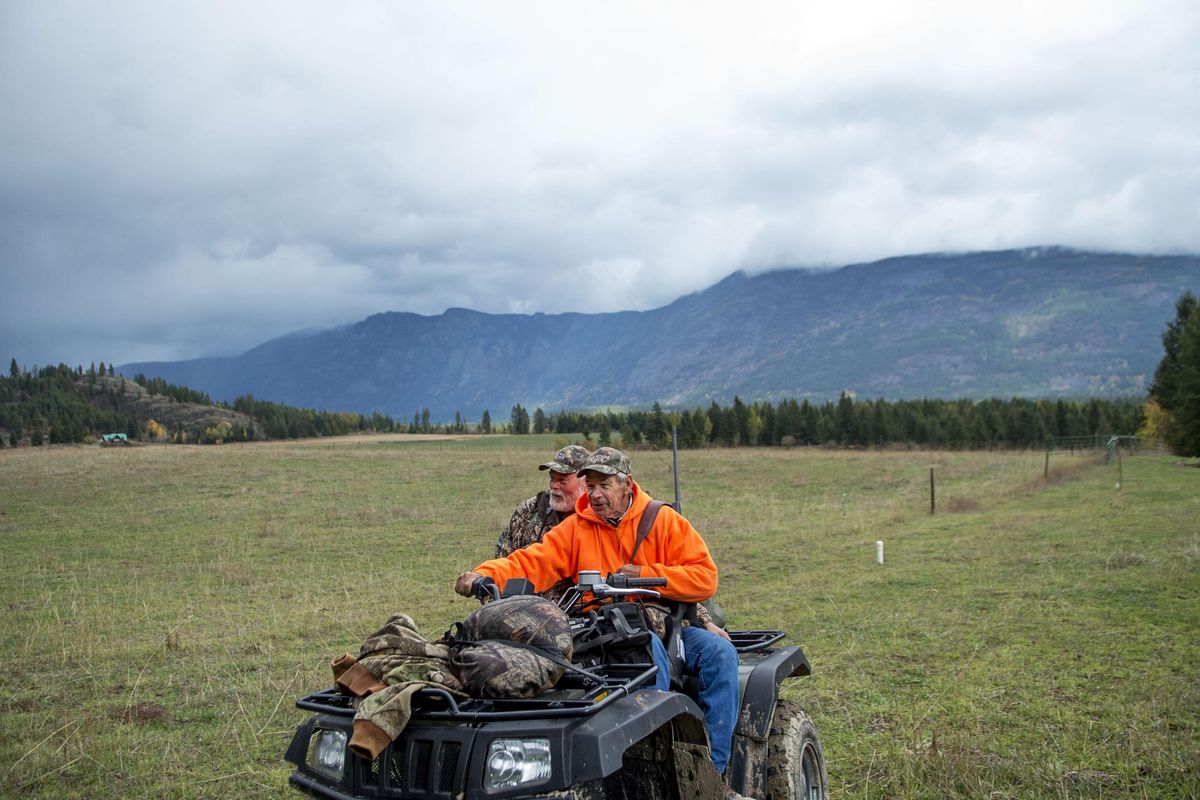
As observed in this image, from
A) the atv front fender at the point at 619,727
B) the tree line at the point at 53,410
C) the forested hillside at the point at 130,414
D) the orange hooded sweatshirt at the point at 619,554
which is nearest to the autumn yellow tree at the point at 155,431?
the forested hillside at the point at 130,414

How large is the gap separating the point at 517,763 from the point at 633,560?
1.72 meters

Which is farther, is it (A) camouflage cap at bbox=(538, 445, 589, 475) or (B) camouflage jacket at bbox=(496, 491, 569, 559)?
(B) camouflage jacket at bbox=(496, 491, 569, 559)

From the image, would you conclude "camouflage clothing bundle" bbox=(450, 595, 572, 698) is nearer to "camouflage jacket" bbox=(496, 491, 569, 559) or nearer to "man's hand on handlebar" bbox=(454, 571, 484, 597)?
"man's hand on handlebar" bbox=(454, 571, 484, 597)

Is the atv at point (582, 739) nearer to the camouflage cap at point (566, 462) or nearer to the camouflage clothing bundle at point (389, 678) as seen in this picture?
the camouflage clothing bundle at point (389, 678)

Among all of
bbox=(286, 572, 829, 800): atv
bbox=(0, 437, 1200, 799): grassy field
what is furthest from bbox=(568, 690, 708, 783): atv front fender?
bbox=(0, 437, 1200, 799): grassy field

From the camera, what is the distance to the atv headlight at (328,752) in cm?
355

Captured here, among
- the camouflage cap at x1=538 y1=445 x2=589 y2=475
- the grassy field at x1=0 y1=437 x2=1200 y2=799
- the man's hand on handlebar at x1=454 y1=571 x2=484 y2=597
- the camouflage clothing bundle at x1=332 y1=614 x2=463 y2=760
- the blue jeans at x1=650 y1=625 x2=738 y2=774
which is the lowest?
the grassy field at x1=0 y1=437 x2=1200 y2=799

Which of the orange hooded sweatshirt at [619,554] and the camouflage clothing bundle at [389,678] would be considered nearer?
the camouflage clothing bundle at [389,678]

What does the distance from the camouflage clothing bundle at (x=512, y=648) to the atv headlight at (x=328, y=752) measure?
0.54 m

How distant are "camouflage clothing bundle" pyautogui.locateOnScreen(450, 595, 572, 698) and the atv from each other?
0.21ft

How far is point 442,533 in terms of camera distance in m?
23.2

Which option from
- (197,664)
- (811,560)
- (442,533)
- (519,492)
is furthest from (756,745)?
(519,492)

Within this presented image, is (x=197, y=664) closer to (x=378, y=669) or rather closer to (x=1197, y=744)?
(x=378, y=669)

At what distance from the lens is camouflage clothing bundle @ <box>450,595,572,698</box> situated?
11.5ft
